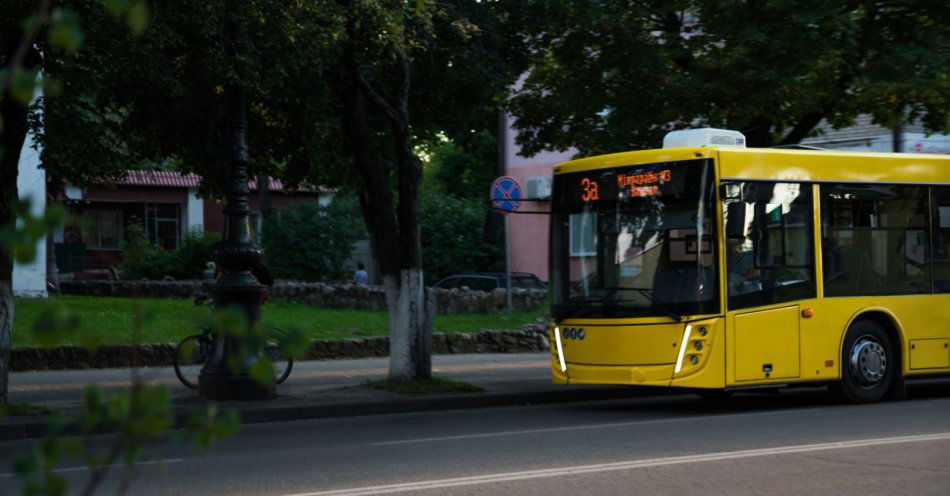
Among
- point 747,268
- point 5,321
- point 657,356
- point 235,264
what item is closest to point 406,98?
point 235,264

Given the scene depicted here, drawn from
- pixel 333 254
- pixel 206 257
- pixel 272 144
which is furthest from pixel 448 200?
pixel 272 144

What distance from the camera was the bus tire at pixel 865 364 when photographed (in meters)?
14.9

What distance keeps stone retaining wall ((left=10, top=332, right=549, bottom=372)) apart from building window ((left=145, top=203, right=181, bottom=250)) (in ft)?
114

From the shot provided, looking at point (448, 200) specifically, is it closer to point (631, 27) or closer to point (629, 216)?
point (631, 27)

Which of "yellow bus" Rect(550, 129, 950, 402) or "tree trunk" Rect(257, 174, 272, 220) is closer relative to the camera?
"yellow bus" Rect(550, 129, 950, 402)

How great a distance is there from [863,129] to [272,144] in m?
17.8

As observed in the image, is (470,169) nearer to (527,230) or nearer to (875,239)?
(527,230)

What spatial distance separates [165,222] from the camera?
56.9 m

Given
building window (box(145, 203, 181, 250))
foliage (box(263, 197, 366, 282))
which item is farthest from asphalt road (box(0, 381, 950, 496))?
building window (box(145, 203, 181, 250))

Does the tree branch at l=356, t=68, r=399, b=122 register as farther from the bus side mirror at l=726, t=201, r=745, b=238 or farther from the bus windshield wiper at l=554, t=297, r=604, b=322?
the bus side mirror at l=726, t=201, r=745, b=238

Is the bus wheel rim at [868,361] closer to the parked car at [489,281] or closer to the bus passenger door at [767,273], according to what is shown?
the bus passenger door at [767,273]

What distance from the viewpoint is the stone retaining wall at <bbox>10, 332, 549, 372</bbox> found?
1903 cm

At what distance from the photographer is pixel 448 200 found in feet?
149

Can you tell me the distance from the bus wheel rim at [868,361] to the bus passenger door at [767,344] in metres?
0.97
